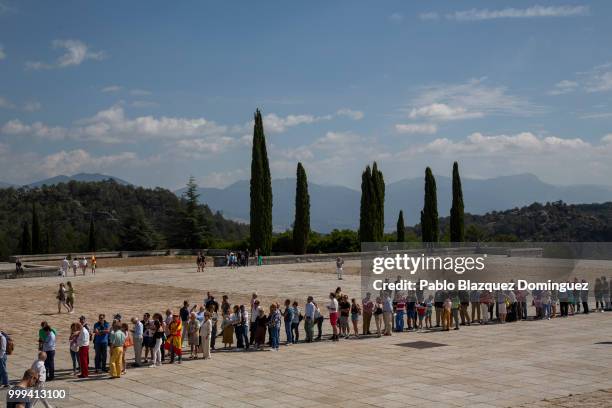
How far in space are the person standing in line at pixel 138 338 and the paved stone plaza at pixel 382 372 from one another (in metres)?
0.53

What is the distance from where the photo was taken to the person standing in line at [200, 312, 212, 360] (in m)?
16.7

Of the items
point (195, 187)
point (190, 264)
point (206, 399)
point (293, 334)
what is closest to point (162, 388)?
point (206, 399)

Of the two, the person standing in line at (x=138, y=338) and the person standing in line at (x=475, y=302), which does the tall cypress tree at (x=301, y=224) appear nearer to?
the person standing in line at (x=475, y=302)

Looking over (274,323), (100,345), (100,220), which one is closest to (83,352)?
(100,345)

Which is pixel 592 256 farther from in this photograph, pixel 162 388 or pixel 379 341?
pixel 162 388

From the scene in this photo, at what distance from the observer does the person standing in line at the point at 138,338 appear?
1590 centimetres

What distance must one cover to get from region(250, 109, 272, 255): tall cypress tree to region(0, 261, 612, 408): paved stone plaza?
88.3ft

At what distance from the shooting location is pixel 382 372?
1509cm

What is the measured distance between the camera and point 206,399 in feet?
42.0

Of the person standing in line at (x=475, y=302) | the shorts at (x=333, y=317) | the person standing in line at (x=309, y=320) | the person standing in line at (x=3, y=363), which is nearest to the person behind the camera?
the person standing in line at (x=3, y=363)

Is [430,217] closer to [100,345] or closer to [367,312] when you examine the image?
[367,312]

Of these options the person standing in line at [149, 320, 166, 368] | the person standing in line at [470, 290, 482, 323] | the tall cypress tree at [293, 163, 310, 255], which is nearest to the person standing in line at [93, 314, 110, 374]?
the person standing in line at [149, 320, 166, 368]

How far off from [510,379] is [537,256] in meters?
34.5

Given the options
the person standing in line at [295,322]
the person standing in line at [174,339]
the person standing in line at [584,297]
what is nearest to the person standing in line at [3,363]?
the person standing in line at [174,339]
